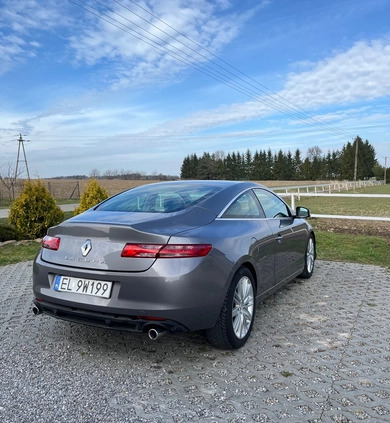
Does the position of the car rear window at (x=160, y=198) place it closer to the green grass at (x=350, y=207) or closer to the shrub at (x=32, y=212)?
the shrub at (x=32, y=212)

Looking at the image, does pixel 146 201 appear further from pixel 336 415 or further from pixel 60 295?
pixel 336 415

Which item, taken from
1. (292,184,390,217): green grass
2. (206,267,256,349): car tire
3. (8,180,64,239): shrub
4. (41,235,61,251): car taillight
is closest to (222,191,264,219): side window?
(206,267,256,349): car tire

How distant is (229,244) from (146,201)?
101 centimetres

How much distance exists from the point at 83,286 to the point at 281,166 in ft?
335

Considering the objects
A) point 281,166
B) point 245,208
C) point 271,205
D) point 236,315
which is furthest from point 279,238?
point 281,166

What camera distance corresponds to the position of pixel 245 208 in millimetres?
4090

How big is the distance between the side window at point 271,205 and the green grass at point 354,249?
297cm

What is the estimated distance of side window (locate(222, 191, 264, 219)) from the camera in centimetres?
381

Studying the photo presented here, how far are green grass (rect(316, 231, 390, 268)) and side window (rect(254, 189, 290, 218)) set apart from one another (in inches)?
117

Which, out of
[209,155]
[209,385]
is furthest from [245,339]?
[209,155]

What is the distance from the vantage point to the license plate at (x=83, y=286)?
304 cm

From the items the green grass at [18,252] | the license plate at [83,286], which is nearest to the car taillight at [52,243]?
the license plate at [83,286]

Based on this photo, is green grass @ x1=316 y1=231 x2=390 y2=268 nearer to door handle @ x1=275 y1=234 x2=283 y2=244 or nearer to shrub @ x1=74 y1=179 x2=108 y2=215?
door handle @ x1=275 y1=234 x2=283 y2=244

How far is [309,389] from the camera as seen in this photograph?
2832 mm
